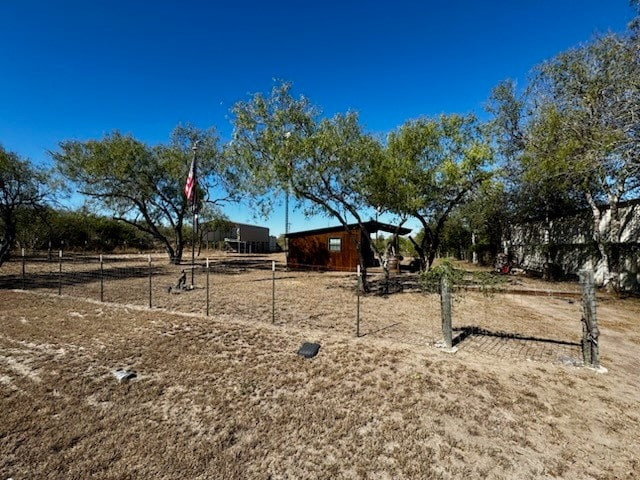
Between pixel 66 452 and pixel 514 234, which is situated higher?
pixel 514 234

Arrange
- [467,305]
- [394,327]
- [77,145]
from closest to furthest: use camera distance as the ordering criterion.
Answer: [394,327], [467,305], [77,145]

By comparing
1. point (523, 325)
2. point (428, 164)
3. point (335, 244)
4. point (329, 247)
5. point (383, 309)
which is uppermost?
point (428, 164)

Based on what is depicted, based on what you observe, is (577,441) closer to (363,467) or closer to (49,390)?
(363,467)

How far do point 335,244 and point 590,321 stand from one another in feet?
49.3

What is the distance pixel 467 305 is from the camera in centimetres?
867

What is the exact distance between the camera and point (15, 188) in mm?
13867

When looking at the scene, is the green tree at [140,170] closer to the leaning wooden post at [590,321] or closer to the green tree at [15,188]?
the green tree at [15,188]

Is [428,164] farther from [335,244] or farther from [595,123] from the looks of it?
[335,244]

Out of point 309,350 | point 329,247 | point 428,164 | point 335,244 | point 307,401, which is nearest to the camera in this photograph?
point 307,401

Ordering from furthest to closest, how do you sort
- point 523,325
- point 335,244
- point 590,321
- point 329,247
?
point 329,247
point 335,244
point 523,325
point 590,321

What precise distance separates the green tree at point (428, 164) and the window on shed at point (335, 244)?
28.2ft

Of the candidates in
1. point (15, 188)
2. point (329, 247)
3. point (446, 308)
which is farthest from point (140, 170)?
point (446, 308)

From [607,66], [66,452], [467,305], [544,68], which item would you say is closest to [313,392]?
[66,452]

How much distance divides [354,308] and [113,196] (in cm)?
1675
